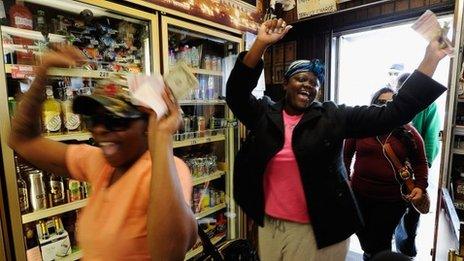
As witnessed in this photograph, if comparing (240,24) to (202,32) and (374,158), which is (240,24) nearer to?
(202,32)

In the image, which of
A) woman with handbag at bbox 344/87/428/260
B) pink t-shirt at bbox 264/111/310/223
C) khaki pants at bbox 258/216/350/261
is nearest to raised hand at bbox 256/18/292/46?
pink t-shirt at bbox 264/111/310/223

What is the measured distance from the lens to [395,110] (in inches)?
46.3

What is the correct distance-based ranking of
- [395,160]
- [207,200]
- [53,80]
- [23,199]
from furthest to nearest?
[207,200] → [395,160] → [53,80] → [23,199]

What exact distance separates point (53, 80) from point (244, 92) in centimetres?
113

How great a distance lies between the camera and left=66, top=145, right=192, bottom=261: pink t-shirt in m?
0.71

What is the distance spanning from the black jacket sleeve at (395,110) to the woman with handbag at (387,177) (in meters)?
0.69

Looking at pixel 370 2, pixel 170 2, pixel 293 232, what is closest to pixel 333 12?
pixel 370 2

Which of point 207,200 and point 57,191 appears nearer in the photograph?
point 57,191

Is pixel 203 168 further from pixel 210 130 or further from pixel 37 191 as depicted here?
pixel 37 191

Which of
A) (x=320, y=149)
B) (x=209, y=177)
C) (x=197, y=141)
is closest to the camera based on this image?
(x=320, y=149)

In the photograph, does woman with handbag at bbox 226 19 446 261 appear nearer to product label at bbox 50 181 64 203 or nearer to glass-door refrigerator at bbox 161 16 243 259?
glass-door refrigerator at bbox 161 16 243 259

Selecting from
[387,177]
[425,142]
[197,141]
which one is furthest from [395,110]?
[425,142]

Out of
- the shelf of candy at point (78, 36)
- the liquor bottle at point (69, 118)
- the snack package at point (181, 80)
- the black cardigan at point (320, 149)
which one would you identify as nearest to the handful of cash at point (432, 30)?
the black cardigan at point (320, 149)

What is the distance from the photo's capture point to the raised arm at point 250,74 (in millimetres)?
1275
